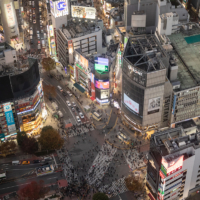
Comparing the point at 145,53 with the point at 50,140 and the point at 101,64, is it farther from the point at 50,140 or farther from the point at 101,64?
the point at 50,140

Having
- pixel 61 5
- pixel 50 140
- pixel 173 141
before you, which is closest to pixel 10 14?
pixel 61 5

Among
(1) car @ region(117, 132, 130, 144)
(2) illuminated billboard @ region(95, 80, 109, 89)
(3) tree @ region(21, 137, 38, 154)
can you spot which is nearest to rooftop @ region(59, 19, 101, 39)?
(2) illuminated billboard @ region(95, 80, 109, 89)

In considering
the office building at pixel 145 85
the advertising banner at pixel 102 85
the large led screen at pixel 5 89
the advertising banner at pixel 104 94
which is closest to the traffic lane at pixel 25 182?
the large led screen at pixel 5 89

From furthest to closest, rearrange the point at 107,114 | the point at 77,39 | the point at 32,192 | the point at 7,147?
the point at 77,39
the point at 107,114
the point at 7,147
the point at 32,192

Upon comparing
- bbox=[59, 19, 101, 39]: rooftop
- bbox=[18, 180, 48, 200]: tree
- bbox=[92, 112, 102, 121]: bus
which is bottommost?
bbox=[18, 180, 48, 200]: tree

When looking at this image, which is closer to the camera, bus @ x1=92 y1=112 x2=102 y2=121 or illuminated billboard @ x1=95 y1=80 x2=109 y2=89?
bus @ x1=92 y1=112 x2=102 y2=121

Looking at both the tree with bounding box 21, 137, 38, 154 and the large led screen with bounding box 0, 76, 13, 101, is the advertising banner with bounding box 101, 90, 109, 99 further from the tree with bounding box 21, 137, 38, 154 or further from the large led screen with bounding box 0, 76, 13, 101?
the large led screen with bounding box 0, 76, 13, 101

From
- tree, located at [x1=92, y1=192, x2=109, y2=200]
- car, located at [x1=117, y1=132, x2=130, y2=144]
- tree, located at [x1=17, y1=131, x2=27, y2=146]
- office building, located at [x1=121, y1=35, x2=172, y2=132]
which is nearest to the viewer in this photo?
tree, located at [x1=92, y1=192, x2=109, y2=200]
